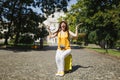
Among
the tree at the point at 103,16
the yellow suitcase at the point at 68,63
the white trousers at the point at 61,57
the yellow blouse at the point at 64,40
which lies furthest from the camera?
the tree at the point at 103,16

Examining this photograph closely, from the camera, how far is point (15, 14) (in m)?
45.2

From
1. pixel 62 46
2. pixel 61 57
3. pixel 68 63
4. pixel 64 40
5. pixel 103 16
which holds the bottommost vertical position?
pixel 68 63

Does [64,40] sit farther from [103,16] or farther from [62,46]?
[103,16]

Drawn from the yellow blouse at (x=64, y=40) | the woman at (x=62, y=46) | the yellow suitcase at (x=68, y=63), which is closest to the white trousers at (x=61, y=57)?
the woman at (x=62, y=46)

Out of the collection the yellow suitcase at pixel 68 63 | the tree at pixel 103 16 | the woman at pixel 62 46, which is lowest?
the yellow suitcase at pixel 68 63

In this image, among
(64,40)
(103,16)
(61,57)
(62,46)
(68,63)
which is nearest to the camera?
(61,57)

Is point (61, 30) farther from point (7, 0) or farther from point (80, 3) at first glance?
point (80, 3)

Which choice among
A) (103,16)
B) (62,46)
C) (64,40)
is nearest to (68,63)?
(62,46)

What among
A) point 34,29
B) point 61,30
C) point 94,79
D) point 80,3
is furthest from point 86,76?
point 80,3

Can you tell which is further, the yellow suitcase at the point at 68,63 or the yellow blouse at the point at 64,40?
the yellow suitcase at the point at 68,63

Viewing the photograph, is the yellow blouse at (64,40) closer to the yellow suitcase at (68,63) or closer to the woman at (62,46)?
the woman at (62,46)

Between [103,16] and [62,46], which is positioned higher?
[103,16]

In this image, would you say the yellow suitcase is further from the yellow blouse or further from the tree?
the tree

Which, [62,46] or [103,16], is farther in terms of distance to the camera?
[103,16]
